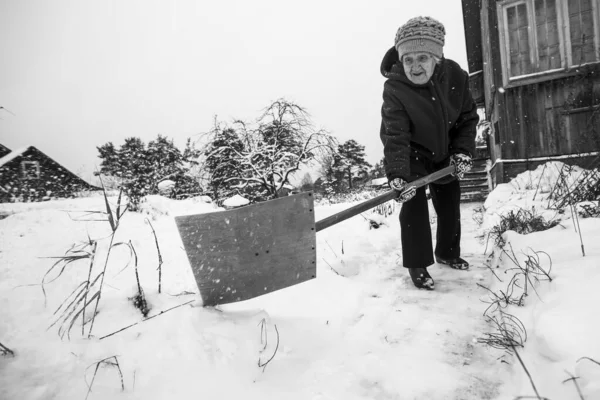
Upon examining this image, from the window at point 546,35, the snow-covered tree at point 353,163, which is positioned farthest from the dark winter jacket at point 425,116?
the snow-covered tree at point 353,163

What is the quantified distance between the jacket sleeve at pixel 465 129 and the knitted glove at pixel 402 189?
24.6 inches

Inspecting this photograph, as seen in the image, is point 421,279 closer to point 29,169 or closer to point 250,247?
point 250,247

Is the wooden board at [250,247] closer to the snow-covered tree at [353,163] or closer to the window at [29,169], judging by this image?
the window at [29,169]

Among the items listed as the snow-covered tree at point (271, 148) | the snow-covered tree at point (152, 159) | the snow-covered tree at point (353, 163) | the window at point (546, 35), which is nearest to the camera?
the window at point (546, 35)

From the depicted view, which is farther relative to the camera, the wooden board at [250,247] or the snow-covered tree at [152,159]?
the snow-covered tree at [152,159]

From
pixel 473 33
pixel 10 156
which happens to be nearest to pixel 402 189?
pixel 10 156

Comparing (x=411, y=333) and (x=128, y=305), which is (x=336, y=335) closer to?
(x=411, y=333)

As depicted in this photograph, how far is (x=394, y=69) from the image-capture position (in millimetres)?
2045

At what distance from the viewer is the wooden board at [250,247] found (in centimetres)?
139

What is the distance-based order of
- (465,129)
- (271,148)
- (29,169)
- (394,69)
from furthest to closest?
1. (271,148)
2. (29,169)
3. (465,129)
4. (394,69)

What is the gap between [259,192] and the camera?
47.9 feet

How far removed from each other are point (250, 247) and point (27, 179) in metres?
5.37

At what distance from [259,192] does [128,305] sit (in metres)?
13.4

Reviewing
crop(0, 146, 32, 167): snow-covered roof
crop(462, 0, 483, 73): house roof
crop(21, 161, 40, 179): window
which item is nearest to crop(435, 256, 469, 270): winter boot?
crop(0, 146, 32, 167): snow-covered roof
